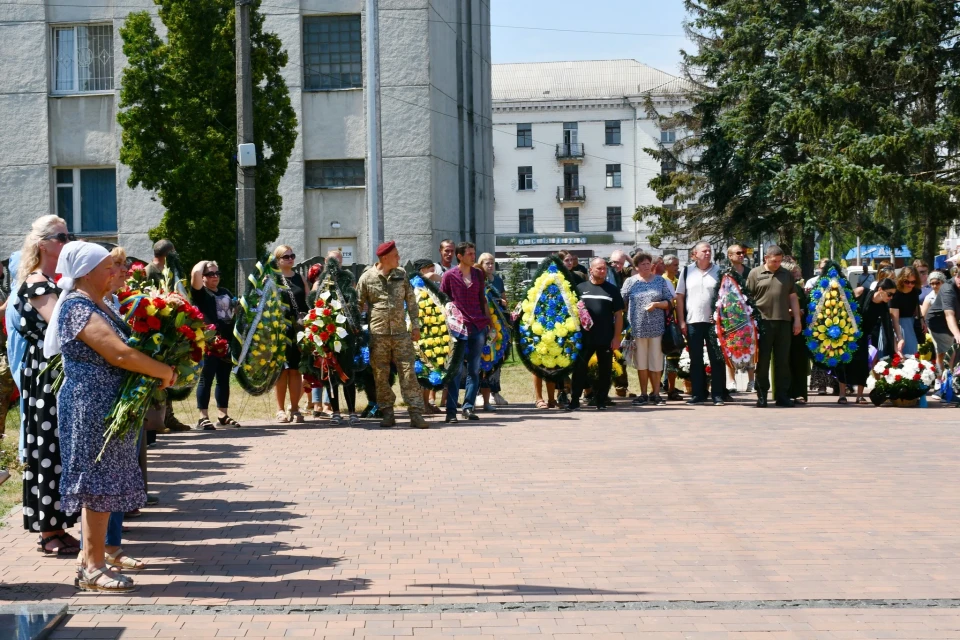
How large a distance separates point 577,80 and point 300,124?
60.7 metres

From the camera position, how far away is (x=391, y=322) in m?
14.1

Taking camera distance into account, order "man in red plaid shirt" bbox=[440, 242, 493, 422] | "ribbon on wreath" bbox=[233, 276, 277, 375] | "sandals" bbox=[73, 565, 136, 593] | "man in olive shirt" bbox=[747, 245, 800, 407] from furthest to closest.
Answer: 1. "man in olive shirt" bbox=[747, 245, 800, 407]
2. "man in red plaid shirt" bbox=[440, 242, 493, 422]
3. "ribbon on wreath" bbox=[233, 276, 277, 375]
4. "sandals" bbox=[73, 565, 136, 593]

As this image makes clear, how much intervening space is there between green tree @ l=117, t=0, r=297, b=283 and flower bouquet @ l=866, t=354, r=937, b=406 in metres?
14.1

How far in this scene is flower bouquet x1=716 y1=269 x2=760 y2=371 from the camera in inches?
639

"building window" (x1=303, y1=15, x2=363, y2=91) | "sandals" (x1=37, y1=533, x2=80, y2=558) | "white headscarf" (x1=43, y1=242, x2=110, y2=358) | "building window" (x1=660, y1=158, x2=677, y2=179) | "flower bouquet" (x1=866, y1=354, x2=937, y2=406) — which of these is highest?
"building window" (x1=303, y1=15, x2=363, y2=91)

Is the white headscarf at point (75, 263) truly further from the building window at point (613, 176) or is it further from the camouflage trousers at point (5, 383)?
the building window at point (613, 176)

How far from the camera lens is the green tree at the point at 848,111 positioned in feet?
90.5

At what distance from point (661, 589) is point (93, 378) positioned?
3239 mm

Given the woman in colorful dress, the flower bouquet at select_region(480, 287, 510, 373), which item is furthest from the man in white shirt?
the flower bouquet at select_region(480, 287, 510, 373)

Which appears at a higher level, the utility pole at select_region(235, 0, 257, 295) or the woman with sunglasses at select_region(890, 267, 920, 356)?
the utility pole at select_region(235, 0, 257, 295)

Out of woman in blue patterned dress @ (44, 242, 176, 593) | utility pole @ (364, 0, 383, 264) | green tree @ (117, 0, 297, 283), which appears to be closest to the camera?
woman in blue patterned dress @ (44, 242, 176, 593)

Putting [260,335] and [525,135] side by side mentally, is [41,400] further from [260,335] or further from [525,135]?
[525,135]

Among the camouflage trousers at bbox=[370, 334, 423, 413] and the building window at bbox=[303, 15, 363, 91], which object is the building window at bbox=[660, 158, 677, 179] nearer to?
the building window at bbox=[303, 15, 363, 91]

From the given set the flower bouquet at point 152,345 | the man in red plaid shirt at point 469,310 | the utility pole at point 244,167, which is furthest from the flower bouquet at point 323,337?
the flower bouquet at point 152,345
